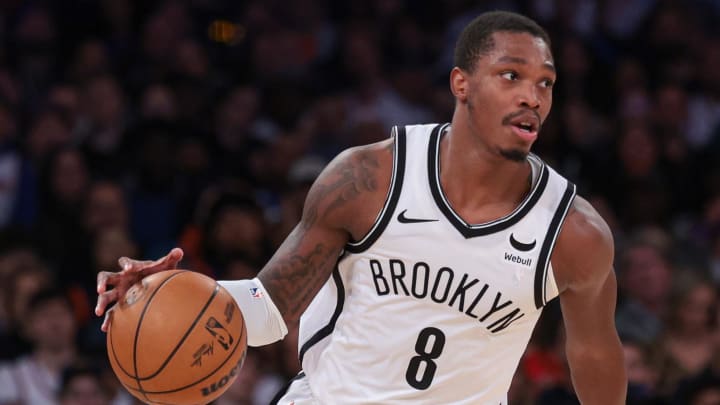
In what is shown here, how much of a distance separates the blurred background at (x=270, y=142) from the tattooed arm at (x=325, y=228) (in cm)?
263

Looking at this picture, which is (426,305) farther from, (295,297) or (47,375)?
(47,375)

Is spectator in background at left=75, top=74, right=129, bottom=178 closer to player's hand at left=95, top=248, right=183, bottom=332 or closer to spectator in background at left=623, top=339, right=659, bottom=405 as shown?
spectator in background at left=623, top=339, right=659, bottom=405

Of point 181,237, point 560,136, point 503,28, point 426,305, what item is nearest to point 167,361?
point 426,305

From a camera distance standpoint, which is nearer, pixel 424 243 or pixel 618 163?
pixel 424 243

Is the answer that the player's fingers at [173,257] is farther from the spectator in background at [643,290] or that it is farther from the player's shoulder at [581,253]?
the spectator in background at [643,290]

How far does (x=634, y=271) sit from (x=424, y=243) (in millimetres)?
4073

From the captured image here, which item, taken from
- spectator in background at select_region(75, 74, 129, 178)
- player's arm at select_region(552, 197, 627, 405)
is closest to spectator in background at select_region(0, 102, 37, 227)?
spectator in background at select_region(75, 74, 129, 178)

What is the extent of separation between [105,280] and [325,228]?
2.50 feet

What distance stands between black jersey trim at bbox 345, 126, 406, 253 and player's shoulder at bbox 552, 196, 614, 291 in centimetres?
54

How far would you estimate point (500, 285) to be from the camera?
388 cm

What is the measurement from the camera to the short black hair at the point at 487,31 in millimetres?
3898

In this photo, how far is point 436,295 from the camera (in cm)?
388

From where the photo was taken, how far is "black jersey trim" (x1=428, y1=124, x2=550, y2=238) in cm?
392

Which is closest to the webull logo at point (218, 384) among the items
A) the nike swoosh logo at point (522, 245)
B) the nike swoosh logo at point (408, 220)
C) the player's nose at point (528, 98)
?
the nike swoosh logo at point (408, 220)
